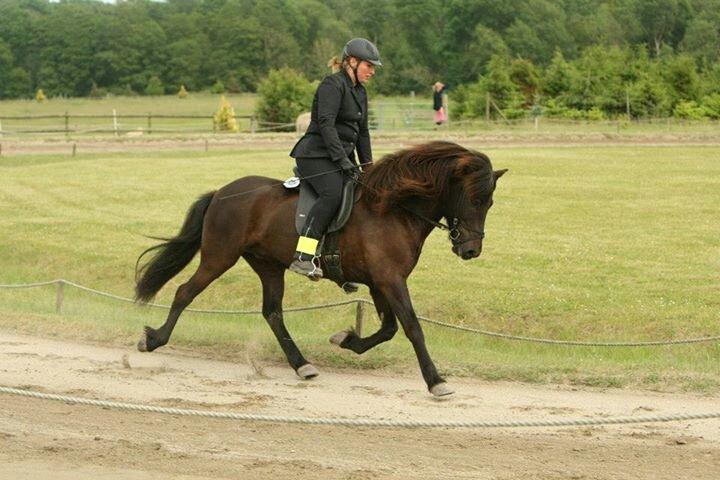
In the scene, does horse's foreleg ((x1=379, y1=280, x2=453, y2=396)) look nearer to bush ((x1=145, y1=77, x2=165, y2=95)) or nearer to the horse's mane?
the horse's mane

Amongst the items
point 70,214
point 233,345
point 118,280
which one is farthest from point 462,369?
point 70,214

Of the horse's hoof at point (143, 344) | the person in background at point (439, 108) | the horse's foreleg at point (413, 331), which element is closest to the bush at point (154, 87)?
the person in background at point (439, 108)

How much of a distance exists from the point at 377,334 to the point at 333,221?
4.09 feet

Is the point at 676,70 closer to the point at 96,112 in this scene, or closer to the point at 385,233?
the point at 96,112

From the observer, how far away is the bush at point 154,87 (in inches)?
4227

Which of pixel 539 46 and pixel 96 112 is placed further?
pixel 539 46

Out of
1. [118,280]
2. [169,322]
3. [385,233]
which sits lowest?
[118,280]

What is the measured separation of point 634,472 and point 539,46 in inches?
3952

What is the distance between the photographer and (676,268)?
70.4ft

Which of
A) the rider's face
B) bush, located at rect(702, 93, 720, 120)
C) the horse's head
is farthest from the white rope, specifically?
bush, located at rect(702, 93, 720, 120)

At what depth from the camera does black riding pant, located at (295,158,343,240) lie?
36.9 feet

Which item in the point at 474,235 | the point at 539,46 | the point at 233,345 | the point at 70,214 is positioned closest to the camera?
the point at 474,235

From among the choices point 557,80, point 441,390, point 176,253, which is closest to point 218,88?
point 557,80

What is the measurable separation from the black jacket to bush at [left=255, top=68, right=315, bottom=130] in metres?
53.6
